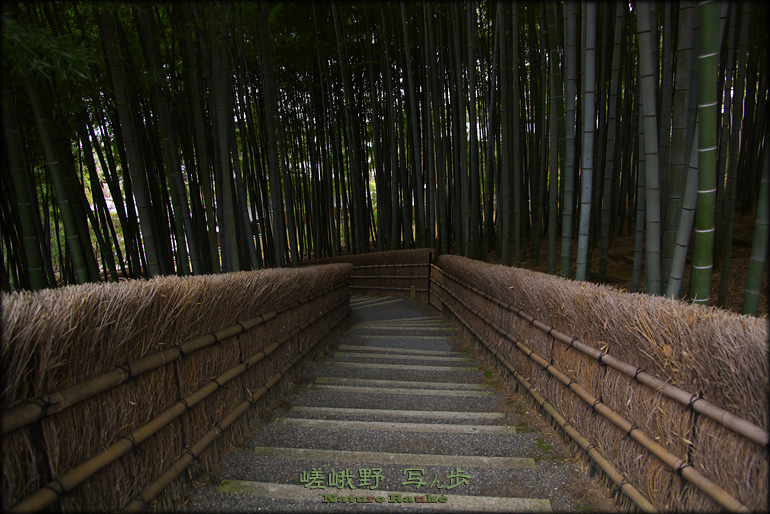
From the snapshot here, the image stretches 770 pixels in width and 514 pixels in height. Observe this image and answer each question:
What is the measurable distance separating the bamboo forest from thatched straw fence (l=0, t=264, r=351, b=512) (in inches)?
33.7

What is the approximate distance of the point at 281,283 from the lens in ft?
7.59

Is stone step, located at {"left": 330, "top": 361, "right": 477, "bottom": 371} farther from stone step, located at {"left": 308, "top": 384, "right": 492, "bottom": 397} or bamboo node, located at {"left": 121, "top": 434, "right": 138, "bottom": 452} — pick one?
bamboo node, located at {"left": 121, "top": 434, "right": 138, "bottom": 452}

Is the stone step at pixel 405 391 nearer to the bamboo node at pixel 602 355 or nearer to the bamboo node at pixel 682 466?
the bamboo node at pixel 602 355

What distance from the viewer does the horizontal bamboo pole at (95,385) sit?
87 cm

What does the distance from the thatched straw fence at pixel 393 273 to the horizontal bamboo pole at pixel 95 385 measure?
14.7ft

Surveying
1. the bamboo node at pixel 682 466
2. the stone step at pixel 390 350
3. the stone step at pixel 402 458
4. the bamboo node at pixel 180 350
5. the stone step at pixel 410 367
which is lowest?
the stone step at pixel 390 350

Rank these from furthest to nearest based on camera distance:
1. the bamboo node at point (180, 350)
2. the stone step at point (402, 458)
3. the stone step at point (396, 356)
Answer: the stone step at point (396, 356) → the stone step at point (402, 458) → the bamboo node at point (180, 350)

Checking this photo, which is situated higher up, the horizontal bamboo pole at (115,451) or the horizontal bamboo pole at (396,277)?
the horizontal bamboo pole at (115,451)

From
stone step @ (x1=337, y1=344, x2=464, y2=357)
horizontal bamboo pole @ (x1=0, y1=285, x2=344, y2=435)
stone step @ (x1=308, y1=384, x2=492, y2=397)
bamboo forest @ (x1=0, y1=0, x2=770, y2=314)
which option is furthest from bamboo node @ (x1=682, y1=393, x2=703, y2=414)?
stone step @ (x1=337, y1=344, x2=464, y2=357)

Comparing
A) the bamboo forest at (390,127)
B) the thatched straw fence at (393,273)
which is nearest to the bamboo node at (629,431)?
the bamboo forest at (390,127)

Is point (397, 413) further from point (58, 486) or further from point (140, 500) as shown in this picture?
point (58, 486)

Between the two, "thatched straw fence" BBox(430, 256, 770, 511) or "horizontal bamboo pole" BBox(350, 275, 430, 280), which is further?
"horizontal bamboo pole" BBox(350, 275, 430, 280)

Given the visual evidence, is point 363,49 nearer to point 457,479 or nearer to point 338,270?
point 338,270

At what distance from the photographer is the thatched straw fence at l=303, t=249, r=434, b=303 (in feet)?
20.0
